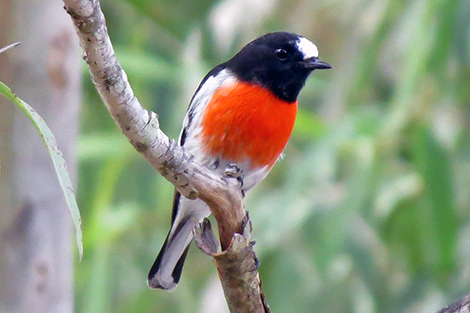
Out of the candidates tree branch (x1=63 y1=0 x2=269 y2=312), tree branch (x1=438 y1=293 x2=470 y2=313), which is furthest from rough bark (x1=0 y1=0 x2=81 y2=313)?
tree branch (x1=438 y1=293 x2=470 y2=313)

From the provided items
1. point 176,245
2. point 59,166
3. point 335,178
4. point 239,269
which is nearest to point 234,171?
point 239,269

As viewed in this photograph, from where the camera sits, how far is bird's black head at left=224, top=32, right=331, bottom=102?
2.96m

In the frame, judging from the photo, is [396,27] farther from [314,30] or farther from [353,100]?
[314,30]

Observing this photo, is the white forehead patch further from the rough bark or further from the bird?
the rough bark

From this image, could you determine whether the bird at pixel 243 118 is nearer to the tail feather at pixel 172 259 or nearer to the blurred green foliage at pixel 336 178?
the tail feather at pixel 172 259

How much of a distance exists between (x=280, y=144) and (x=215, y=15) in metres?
1.61

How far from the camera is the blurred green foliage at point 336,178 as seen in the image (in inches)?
150

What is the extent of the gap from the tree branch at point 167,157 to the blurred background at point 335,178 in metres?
1.52

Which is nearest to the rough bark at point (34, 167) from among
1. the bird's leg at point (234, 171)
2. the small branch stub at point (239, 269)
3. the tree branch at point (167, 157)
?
the bird's leg at point (234, 171)

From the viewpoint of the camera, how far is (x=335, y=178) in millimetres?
4500

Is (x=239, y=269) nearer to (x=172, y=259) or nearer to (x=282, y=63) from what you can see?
(x=172, y=259)

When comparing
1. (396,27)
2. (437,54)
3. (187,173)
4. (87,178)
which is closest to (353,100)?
(396,27)

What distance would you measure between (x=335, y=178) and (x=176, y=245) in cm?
169

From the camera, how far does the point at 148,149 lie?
1.90 m
